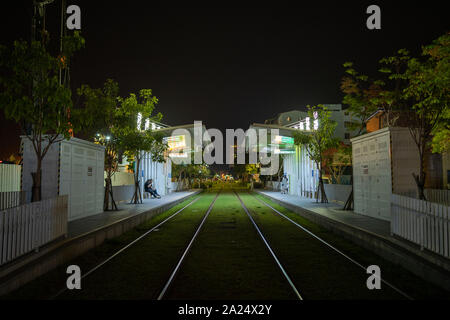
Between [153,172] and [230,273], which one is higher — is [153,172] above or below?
above

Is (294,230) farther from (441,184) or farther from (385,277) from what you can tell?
(441,184)

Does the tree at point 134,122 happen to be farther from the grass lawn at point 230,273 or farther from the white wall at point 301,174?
the white wall at point 301,174

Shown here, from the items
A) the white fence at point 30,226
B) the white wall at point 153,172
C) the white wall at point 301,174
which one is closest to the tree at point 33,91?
the white fence at point 30,226

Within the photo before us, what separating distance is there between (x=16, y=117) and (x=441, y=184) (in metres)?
17.8

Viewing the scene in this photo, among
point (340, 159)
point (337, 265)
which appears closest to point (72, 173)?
point (337, 265)

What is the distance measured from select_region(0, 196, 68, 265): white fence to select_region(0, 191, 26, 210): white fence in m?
2.68

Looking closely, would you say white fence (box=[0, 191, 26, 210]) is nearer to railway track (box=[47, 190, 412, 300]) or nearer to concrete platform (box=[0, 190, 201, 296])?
concrete platform (box=[0, 190, 201, 296])

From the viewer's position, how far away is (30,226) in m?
A: 7.00

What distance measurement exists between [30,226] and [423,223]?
8.60 metres

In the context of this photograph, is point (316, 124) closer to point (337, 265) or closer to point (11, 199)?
point (337, 265)

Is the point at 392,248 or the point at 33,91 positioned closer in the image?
the point at 392,248

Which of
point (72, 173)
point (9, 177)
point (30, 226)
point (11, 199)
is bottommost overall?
point (30, 226)

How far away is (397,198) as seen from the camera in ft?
28.0
